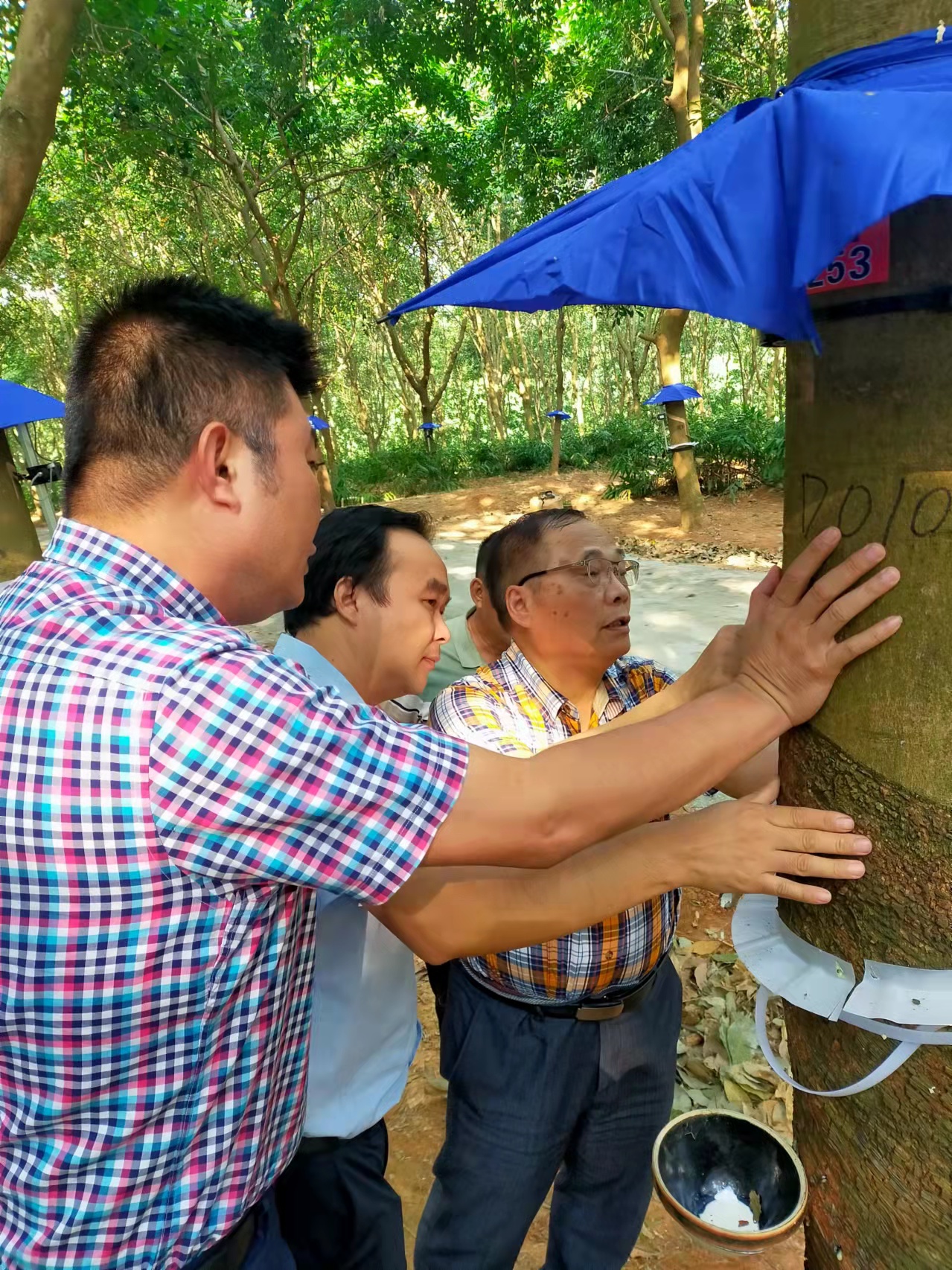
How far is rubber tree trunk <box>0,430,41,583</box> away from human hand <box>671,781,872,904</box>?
5256 millimetres

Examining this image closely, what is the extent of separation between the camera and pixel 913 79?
83 centimetres

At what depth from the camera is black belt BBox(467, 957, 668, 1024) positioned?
68.7 inches

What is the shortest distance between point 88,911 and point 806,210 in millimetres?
1012

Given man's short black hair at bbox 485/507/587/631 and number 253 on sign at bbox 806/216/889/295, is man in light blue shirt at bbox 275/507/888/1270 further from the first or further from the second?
number 253 on sign at bbox 806/216/889/295

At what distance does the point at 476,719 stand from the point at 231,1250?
97 cm

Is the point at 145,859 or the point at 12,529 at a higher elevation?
the point at 145,859

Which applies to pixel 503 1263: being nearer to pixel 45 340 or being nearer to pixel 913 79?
pixel 913 79

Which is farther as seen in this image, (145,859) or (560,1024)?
(560,1024)

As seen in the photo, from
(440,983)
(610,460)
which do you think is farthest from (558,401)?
(440,983)

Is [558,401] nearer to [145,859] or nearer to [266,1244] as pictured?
[266,1244]

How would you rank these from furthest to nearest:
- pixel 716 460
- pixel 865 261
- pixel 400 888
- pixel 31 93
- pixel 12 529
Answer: pixel 716 460
pixel 12 529
pixel 31 93
pixel 400 888
pixel 865 261

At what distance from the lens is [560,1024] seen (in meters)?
1.75

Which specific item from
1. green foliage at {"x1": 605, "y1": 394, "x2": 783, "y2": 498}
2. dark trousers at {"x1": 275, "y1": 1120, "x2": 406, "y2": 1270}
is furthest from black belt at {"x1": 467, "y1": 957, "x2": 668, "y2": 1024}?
green foliage at {"x1": 605, "y1": 394, "x2": 783, "y2": 498}

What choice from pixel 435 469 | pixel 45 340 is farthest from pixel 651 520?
pixel 45 340
